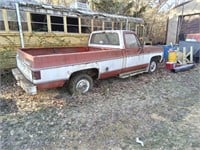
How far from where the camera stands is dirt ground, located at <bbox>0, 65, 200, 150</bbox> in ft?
9.32

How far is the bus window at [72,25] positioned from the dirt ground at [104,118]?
4387 millimetres

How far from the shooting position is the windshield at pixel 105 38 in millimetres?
5559

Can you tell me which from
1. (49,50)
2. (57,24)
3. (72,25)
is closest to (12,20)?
(57,24)

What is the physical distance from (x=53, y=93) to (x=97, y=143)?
2453 millimetres

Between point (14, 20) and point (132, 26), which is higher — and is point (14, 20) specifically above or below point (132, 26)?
below

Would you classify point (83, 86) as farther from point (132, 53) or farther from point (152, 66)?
point (152, 66)

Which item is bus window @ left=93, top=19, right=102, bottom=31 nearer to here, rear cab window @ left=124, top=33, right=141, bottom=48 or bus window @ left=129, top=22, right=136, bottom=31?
bus window @ left=129, top=22, right=136, bottom=31

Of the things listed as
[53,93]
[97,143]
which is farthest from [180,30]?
[97,143]

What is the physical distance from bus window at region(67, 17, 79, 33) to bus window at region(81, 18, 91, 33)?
38cm

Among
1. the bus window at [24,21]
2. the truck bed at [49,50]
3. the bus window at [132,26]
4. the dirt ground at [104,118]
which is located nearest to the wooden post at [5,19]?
the bus window at [24,21]

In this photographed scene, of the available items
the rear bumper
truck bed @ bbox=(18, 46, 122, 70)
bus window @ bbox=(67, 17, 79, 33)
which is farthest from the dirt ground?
bus window @ bbox=(67, 17, 79, 33)

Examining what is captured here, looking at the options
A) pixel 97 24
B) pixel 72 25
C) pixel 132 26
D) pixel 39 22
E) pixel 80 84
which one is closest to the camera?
pixel 80 84

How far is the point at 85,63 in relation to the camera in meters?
4.47

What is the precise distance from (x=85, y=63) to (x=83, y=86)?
2.24 ft
